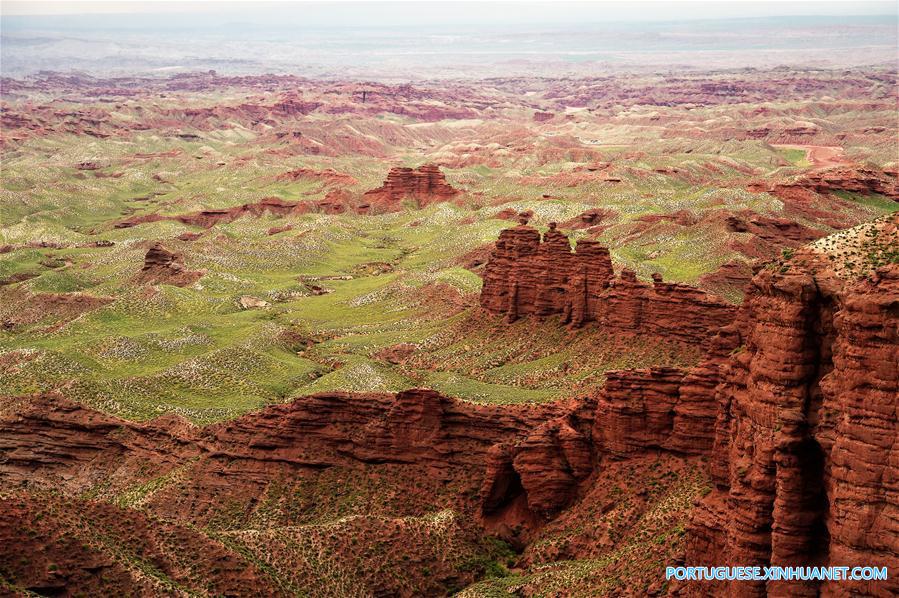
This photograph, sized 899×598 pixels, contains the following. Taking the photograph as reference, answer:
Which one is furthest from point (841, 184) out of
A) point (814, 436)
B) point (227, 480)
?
point (814, 436)

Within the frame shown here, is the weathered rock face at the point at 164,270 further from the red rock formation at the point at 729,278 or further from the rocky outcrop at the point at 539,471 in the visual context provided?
the rocky outcrop at the point at 539,471

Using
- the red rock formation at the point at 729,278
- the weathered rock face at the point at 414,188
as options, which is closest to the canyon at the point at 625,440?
the red rock formation at the point at 729,278

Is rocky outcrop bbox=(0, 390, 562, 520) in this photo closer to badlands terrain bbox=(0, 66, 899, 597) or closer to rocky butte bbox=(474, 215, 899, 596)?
badlands terrain bbox=(0, 66, 899, 597)

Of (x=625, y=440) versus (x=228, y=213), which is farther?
(x=228, y=213)

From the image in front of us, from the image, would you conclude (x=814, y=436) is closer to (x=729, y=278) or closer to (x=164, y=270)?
(x=729, y=278)

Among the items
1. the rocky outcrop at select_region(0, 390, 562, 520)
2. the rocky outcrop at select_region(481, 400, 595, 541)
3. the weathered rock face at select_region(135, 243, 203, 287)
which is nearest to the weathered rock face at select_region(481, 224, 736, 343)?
the rocky outcrop at select_region(0, 390, 562, 520)

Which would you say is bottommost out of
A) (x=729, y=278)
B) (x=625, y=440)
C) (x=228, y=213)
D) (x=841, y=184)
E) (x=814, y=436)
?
(x=228, y=213)
